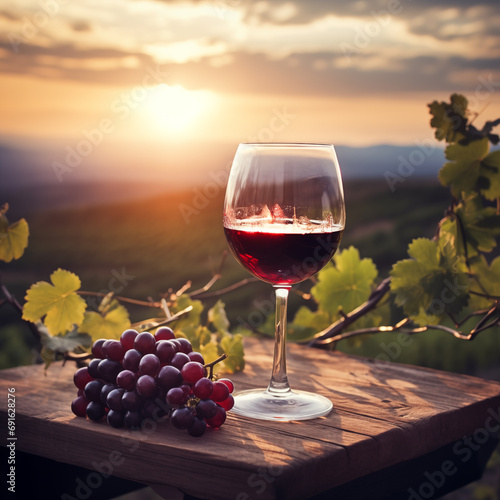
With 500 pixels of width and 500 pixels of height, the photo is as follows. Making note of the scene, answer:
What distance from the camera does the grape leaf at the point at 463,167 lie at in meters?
1.87

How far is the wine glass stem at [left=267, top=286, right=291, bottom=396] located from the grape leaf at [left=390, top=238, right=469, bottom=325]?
441 mm

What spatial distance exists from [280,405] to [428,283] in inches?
23.7

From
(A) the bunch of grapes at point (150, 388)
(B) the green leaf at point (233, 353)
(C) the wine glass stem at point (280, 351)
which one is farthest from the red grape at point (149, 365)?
(B) the green leaf at point (233, 353)

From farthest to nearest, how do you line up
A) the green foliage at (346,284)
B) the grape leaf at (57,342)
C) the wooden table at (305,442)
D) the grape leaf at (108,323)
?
the green foliage at (346,284), the grape leaf at (108,323), the grape leaf at (57,342), the wooden table at (305,442)

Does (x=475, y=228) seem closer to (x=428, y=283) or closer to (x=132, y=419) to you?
(x=428, y=283)

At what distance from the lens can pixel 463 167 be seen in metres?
1.88

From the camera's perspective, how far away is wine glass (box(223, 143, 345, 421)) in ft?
4.46

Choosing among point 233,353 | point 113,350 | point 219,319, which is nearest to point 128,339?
point 113,350

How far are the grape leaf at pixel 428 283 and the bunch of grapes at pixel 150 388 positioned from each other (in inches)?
24.9

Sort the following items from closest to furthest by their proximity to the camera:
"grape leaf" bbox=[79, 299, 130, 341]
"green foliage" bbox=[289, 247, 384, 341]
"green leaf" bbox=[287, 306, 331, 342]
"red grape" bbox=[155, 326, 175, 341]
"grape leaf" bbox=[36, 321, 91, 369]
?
"red grape" bbox=[155, 326, 175, 341]
"grape leaf" bbox=[36, 321, 91, 369]
"grape leaf" bbox=[79, 299, 130, 341]
"green foliage" bbox=[289, 247, 384, 341]
"green leaf" bbox=[287, 306, 331, 342]

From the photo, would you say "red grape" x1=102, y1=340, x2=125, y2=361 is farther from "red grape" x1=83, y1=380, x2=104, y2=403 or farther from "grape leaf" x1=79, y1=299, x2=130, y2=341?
"grape leaf" x1=79, y1=299, x2=130, y2=341

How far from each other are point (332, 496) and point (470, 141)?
107 cm

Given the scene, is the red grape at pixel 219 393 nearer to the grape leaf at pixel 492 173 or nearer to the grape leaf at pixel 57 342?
the grape leaf at pixel 57 342

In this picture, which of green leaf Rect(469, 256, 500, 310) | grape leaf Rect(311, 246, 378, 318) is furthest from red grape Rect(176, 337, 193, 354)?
green leaf Rect(469, 256, 500, 310)
